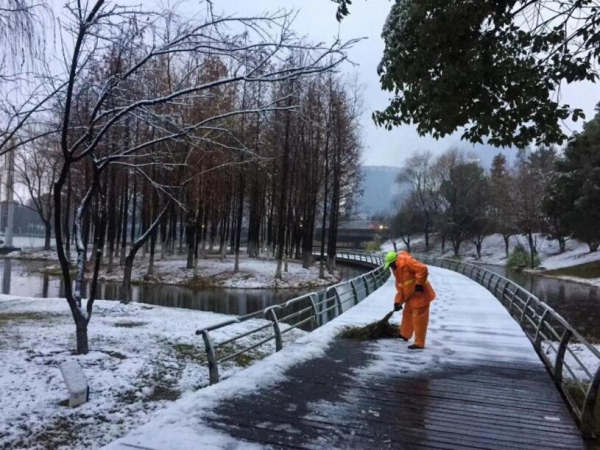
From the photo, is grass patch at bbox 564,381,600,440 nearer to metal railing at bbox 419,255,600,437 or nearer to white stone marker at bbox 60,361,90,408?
metal railing at bbox 419,255,600,437

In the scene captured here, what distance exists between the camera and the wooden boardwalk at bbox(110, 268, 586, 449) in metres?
4.40

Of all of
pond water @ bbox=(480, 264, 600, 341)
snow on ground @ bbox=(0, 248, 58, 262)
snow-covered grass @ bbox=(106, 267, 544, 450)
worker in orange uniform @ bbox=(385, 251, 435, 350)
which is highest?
worker in orange uniform @ bbox=(385, 251, 435, 350)

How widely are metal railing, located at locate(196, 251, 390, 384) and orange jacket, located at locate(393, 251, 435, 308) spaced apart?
1.80m

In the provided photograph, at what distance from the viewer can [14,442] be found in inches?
241

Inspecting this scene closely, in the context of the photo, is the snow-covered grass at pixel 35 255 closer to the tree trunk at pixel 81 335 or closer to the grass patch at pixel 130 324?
the grass patch at pixel 130 324

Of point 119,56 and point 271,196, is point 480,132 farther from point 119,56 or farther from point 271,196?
point 271,196

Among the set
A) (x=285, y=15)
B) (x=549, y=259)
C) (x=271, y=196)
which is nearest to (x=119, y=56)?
(x=285, y=15)

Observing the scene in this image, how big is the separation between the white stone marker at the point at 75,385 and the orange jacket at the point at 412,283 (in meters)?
5.04

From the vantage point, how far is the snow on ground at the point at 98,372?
6.61 meters

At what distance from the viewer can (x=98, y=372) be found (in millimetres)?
8773

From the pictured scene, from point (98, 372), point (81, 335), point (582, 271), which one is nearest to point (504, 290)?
point (98, 372)

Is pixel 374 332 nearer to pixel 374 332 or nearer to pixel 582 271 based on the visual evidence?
pixel 374 332

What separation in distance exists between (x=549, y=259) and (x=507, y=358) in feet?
169

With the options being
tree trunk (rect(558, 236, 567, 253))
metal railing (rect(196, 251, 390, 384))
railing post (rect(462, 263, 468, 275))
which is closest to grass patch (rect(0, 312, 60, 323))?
metal railing (rect(196, 251, 390, 384))
